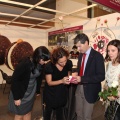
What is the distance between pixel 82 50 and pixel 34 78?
0.76 m

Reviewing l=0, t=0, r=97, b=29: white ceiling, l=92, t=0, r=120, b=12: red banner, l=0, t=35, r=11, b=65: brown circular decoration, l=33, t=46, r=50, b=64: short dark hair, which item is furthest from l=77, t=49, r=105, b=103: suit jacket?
l=0, t=35, r=11, b=65: brown circular decoration

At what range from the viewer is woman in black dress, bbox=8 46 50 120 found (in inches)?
73.2

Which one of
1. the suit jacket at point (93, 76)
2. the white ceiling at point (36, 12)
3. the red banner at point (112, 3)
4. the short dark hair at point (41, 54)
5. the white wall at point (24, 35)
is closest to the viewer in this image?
the short dark hair at point (41, 54)

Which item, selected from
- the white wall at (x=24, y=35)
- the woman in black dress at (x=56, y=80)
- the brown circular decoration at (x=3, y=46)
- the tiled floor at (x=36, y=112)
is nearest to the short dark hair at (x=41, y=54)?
the woman in black dress at (x=56, y=80)

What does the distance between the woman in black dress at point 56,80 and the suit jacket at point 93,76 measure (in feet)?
0.89

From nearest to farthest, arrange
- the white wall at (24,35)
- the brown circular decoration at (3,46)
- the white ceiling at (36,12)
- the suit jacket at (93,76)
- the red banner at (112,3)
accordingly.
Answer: the suit jacket at (93,76) → the red banner at (112,3) → the white ceiling at (36,12) → the brown circular decoration at (3,46) → the white wall at (24,35)

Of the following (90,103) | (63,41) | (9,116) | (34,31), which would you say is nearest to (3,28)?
(34,31)

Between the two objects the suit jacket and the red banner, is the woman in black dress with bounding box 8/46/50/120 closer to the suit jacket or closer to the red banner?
the suit jacket

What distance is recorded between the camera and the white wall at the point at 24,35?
637 centimetres

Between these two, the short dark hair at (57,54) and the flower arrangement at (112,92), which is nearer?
the flower arrangement at (112,92)

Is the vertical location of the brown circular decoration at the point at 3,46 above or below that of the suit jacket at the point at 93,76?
above

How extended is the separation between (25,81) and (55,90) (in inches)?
16.4

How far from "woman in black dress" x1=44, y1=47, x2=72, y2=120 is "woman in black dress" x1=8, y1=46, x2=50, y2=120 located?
14cm

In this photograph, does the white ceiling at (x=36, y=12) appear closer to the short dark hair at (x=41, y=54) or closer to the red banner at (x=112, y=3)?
the red banner at (x=112, y=3)
